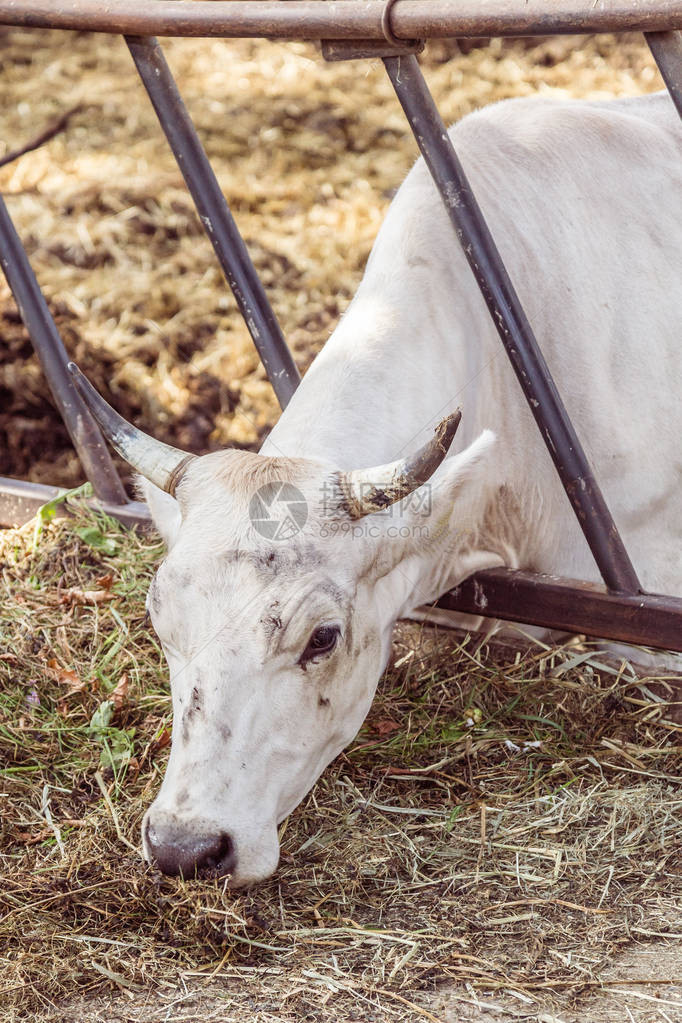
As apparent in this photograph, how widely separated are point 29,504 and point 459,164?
77.2 inches

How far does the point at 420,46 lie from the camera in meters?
2.80

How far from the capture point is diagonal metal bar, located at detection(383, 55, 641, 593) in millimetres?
2814

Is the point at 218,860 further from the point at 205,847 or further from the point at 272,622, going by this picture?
the point at 272,622

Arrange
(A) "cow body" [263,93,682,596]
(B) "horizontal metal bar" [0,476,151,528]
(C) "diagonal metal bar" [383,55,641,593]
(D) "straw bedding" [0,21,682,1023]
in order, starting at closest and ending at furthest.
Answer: (D) "straw bedding" [0,21,682,1023] < (C) "diagonal metal bar" [383,55,641,593] < (A) "cow body" [263,93,682,596] < (B) "horizontal metal bar" [0,476,151,528]

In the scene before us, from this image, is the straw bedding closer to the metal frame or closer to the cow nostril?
the cow nostril

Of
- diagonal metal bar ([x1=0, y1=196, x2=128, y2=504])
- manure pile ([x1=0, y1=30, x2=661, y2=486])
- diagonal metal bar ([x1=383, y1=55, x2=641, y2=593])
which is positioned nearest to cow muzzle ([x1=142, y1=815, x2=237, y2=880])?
diagonal metal bar ([x1=383, y1=55, x2=641, y2=593])

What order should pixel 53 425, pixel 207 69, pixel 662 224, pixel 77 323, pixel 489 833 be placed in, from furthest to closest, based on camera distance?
pixel 207 69 < pixel 77 323 < pixel 53 425 < pixel 662 224 < pixel 489 833

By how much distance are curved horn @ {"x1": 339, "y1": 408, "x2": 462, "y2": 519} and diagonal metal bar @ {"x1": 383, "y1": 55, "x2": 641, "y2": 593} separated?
48 centimetres

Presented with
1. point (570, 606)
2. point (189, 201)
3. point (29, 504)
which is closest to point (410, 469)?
point (570, 606)

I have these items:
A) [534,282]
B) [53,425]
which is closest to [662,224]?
[534,282]

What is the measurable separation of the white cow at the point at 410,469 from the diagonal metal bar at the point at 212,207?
393 millimetres

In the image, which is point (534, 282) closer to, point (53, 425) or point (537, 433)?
point (537, 433)

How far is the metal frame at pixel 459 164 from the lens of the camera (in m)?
2.53

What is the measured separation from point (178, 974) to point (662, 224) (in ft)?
7.63
